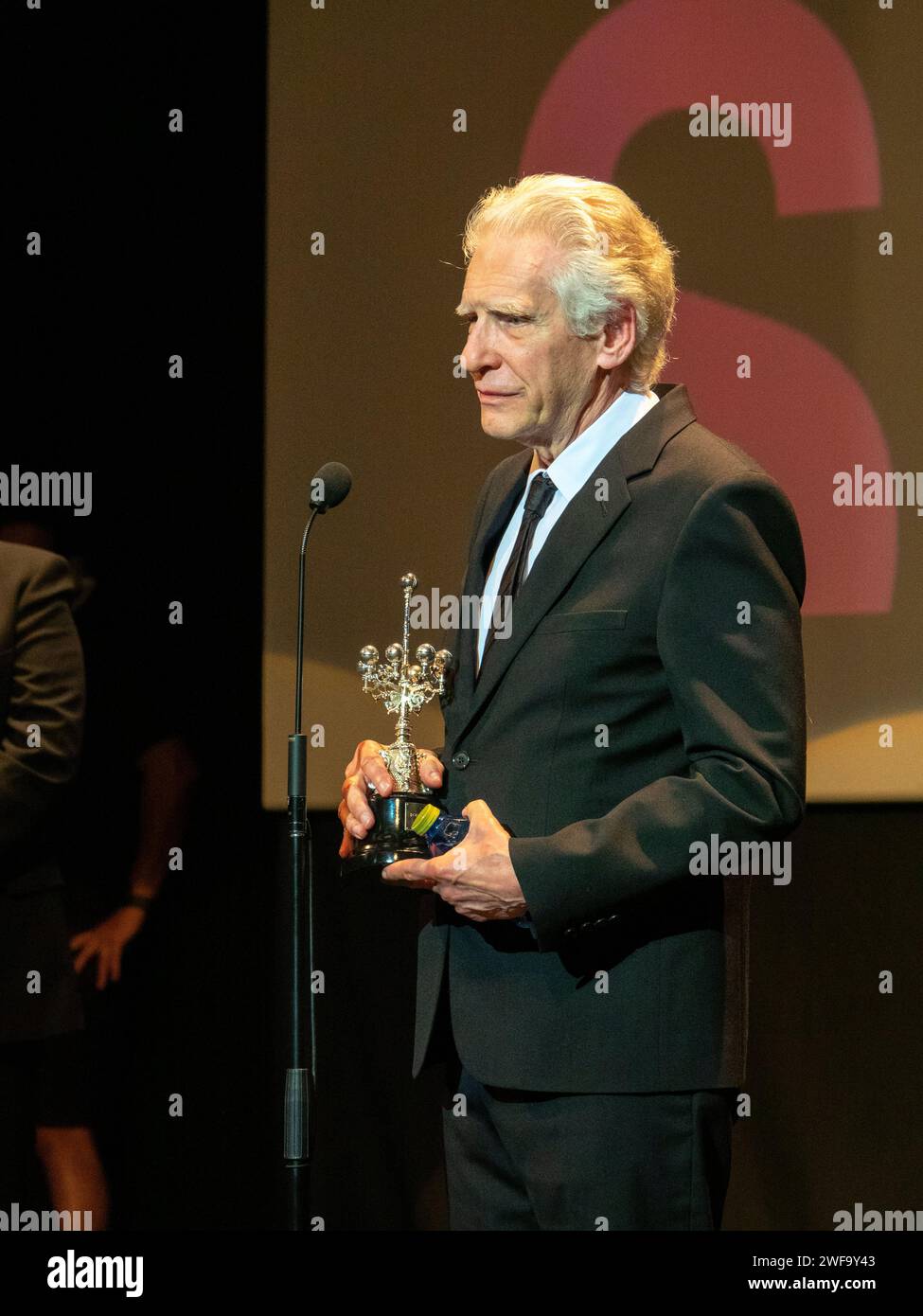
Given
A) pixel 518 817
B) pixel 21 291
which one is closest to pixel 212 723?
pixel 21 291

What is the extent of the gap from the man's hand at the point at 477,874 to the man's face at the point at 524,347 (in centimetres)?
57

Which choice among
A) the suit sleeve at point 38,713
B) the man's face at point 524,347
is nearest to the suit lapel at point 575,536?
the man's face at point 524,347

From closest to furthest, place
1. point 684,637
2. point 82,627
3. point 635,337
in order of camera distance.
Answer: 1. point 684,637
2. point 635,337
3. point 82,627

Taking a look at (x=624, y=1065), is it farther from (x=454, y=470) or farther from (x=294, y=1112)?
(x=454, y=470)

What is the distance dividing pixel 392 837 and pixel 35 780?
1358 millimetres

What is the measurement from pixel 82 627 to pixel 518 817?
1.56m

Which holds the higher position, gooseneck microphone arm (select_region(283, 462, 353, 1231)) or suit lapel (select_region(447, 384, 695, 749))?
suit lapel (select_region(447, 384, 695, 749))

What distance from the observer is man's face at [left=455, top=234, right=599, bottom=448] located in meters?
2.07

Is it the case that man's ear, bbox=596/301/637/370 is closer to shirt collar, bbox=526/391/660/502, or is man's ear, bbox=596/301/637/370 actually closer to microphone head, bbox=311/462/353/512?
shirt collar, bbox=526/391/660/502

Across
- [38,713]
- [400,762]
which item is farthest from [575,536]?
[38,713]

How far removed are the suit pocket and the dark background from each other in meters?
1.43

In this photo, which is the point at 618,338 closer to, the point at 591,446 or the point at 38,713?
the point at 591,446

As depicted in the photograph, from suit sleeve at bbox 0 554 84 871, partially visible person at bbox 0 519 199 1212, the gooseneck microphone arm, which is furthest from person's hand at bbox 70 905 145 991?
the gooseneck microphone arm

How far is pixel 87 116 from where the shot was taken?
3285mm
